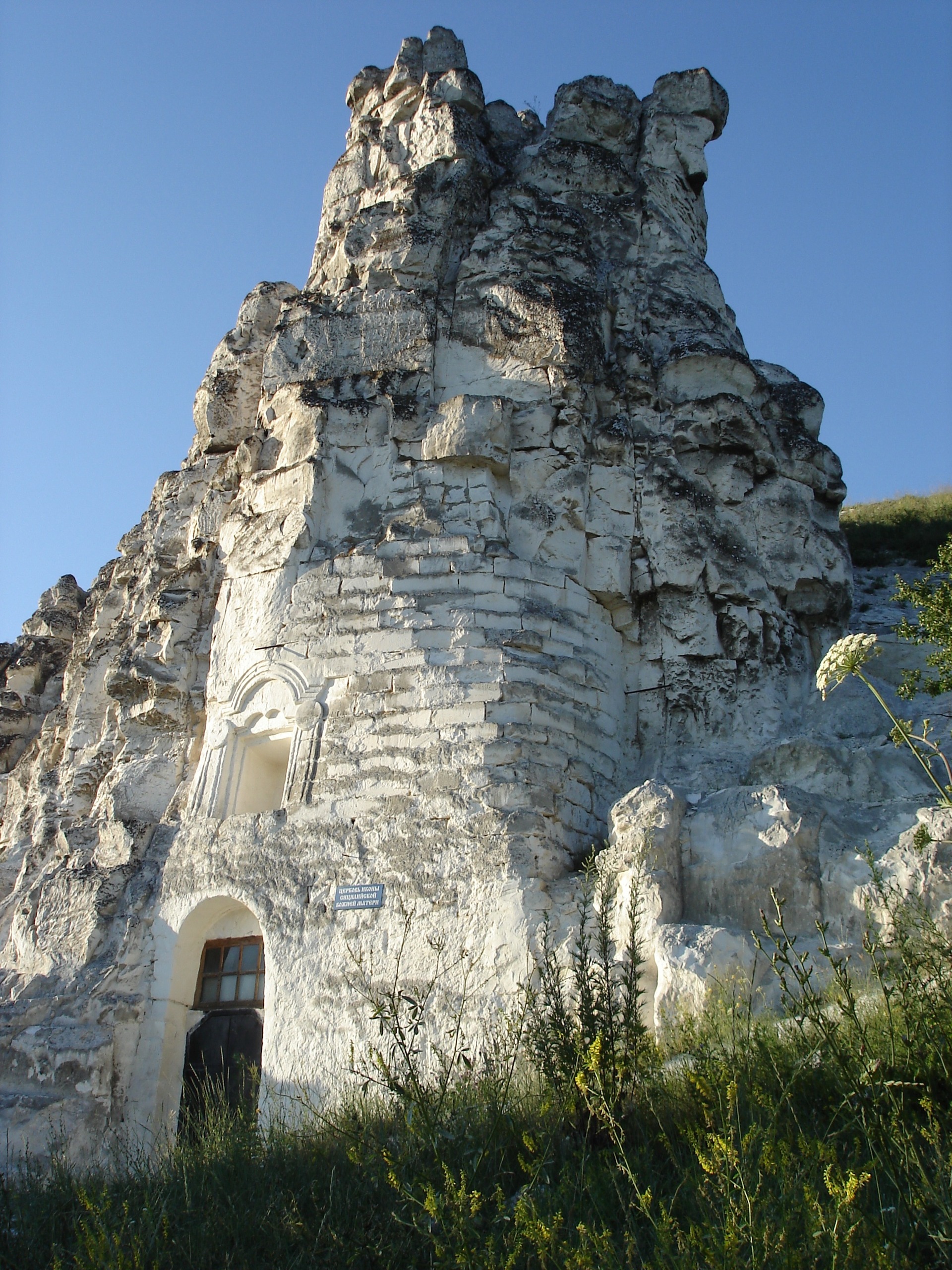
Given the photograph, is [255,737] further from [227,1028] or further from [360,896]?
[227,1028]

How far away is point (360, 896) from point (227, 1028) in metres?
1.51

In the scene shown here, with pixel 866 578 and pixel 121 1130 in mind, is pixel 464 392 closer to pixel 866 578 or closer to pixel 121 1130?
pixel 866 578

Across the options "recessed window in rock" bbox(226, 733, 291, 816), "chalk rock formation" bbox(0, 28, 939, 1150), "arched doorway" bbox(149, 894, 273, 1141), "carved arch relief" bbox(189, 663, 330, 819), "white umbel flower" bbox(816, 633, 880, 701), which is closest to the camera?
"white umbel flower" bbox(816, 633, 880, 701)

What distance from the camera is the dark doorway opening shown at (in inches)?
275

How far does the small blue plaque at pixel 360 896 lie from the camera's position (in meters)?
6.82

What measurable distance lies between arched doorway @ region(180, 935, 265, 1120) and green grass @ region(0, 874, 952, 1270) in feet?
6.35

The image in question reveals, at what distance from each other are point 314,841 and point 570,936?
1959 millimetres

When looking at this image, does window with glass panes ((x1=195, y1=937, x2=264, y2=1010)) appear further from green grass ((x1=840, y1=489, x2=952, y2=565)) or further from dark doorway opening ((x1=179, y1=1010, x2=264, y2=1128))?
green grass ((x1=840, y1=489, x2=952, y2=565))

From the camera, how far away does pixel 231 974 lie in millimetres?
7527

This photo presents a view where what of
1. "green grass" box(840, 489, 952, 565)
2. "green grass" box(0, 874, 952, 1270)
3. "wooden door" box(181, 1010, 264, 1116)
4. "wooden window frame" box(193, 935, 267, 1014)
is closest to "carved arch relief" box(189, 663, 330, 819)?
"wooden window frame" box(193, 935, 267, 1014)

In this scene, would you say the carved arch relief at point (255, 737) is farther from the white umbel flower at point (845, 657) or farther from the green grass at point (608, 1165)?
the white umbel flower at point (845, 657)

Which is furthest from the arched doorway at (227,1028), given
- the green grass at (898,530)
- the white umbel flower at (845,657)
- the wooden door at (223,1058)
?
the green grass at (898,530)

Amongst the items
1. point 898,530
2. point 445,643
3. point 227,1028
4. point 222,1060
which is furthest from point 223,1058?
point 898,530

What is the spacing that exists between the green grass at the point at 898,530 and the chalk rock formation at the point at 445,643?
325 centimetres
